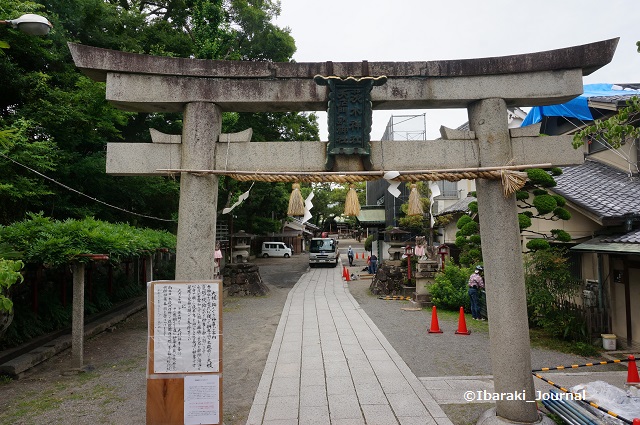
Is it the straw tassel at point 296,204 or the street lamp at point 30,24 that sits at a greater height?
the street lamp at point 30,24

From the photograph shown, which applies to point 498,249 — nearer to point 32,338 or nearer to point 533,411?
point 533,411

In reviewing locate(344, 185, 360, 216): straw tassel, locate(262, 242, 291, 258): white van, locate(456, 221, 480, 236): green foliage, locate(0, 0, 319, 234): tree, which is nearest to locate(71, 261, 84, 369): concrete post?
locate(0, 0, 319, 234): tree

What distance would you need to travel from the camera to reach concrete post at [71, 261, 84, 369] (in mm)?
8133

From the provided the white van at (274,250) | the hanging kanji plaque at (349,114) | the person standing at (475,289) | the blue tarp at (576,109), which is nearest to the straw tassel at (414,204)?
the hanging kanji plaque at (349,114)

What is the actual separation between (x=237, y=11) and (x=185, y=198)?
63.2ft

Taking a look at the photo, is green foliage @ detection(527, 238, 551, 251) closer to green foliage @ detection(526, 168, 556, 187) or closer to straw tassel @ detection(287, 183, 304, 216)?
green foliage @ detection(526, 168, 556, 187)

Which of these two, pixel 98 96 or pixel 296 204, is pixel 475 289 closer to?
pixel 296 204

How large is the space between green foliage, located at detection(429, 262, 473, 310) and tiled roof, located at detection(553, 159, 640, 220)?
15.3 feet

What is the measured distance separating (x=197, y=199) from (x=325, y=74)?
239 cm

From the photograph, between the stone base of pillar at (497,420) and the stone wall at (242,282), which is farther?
the stone wall at (242,282)

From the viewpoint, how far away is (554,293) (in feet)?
31.8

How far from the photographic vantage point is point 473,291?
484 inches

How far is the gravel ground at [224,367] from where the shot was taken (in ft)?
19.5

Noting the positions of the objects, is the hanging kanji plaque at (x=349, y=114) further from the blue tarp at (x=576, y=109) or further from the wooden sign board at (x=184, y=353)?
the blue tarp at (x=576, y=109)
